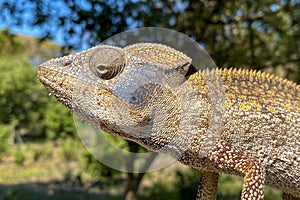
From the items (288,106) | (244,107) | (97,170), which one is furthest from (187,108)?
(97,170)

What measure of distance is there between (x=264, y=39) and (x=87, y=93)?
136 inches

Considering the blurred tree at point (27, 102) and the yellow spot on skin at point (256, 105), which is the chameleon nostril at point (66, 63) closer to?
the yellow spot on skin at point (256, 105)

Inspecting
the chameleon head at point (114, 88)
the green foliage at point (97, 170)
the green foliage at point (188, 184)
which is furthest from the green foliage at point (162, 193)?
the chameleon head at point (114, 88)

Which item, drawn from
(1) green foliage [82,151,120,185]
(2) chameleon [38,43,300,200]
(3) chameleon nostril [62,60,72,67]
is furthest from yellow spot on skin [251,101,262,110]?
(1) green foliage [82,151,120,185]

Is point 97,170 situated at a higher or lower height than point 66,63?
lower

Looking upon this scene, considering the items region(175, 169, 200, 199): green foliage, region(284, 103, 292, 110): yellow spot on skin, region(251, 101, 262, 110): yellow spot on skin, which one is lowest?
region(175, 169, 200, 199): green foliage

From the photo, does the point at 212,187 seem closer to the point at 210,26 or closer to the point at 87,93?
the point at 87,93

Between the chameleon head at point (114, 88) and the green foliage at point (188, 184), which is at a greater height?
the chameleon head at point (114, 88)

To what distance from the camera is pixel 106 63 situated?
76.5 inches

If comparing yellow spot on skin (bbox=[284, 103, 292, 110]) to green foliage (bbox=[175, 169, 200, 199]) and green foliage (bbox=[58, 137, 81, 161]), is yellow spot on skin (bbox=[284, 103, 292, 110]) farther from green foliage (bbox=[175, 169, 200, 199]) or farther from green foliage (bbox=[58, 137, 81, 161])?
green foliage (bbox=[58, 137, 81, 161])

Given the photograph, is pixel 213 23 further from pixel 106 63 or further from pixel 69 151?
pixel 69 151

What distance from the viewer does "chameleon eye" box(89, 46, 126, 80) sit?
1944 millimetres

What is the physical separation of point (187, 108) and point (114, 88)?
1.35 feet

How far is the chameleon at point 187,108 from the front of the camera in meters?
1.95
